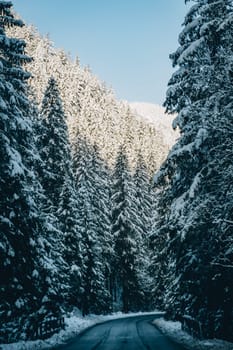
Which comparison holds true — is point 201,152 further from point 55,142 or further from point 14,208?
point 55,142

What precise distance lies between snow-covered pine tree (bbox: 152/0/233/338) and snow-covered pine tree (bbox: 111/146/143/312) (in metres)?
31.9

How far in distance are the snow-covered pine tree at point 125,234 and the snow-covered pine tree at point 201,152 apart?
105 ft

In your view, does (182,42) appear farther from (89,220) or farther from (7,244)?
(89,220)

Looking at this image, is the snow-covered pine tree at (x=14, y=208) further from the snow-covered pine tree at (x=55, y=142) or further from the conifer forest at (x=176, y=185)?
the snow-covered pine tree at (x=55, y=142)

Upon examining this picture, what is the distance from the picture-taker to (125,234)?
52938 millimetres

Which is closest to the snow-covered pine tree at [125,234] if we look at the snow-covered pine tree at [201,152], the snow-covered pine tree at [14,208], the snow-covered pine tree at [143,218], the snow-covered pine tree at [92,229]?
the snow-covered pine tree at [143,218]

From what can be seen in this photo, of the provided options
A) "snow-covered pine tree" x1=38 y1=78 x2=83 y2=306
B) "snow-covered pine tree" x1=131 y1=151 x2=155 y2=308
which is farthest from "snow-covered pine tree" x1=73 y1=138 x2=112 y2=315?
"snow-covered pine tree" x1=131 y1=151 x2=155 y2=308

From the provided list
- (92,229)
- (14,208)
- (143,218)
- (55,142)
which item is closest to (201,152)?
(14,208)

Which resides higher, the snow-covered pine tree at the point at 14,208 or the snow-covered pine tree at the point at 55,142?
the snow-covered pine tree at the point at 55,142

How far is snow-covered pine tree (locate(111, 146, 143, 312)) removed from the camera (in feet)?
172

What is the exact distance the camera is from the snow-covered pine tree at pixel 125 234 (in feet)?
172

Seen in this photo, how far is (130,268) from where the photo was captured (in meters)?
52.4

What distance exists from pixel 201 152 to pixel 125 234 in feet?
125

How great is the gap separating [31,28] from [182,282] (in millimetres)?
185642
